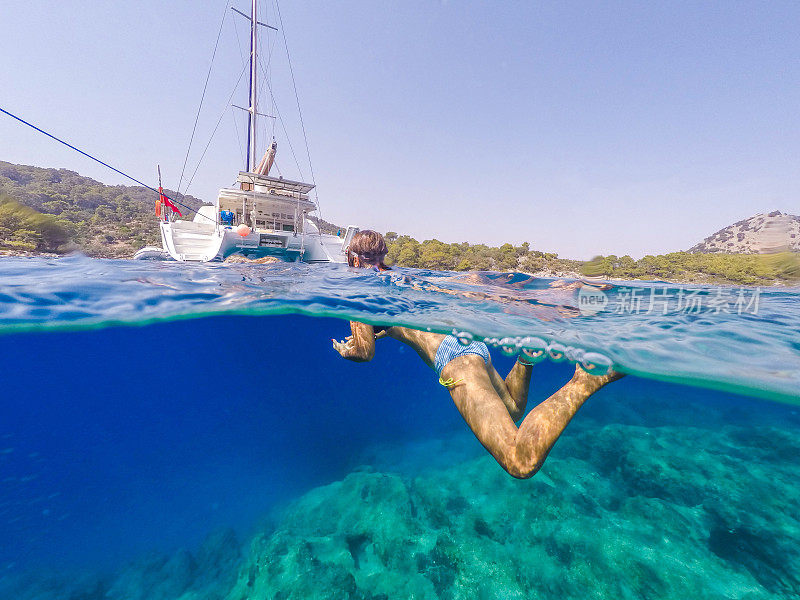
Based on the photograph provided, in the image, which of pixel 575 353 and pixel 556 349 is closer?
pixel 575 353

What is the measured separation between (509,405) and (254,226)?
20.1 m

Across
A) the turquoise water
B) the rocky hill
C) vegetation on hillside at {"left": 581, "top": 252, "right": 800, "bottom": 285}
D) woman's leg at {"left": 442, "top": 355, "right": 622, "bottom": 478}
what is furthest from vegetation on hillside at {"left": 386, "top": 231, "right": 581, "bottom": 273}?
woman's leg at {"left": 442, "top": 355, "right": 622, "bottom": 478}

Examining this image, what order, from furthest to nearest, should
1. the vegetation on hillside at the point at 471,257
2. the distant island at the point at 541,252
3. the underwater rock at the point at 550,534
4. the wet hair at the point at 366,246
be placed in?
the vegetation on hillside at the point at 471,257, the distant island at the point at 541,252, the wet hair at the point at 366,246, the underwater rock at the point at 550,534

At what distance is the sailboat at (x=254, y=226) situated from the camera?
52.3 feet

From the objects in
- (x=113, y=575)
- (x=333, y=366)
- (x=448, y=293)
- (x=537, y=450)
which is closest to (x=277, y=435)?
(x=333, y=366)

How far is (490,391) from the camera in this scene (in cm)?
319

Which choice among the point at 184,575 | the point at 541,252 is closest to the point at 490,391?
the point at 184,575

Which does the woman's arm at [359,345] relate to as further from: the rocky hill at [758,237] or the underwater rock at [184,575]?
the rocky hill at [758,237]

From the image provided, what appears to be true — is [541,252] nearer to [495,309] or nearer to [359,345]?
[495,309]

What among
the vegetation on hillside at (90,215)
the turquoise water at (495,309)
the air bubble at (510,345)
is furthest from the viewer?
the vegetation on hillside at (90,215)

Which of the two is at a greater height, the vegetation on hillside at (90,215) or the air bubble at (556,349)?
the vegetation on hillside at (90,215)

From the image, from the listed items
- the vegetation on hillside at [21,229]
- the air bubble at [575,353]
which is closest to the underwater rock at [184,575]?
the air bubble at [575,353]

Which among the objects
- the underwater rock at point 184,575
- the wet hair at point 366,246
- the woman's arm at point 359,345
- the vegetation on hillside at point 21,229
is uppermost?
the vegetation on hillside at point 21,229

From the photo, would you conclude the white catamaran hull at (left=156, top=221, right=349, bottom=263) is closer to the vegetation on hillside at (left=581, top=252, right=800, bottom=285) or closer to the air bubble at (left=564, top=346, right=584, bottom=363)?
the air bubble at (left=564, top=346, right=584, bottom=363)
